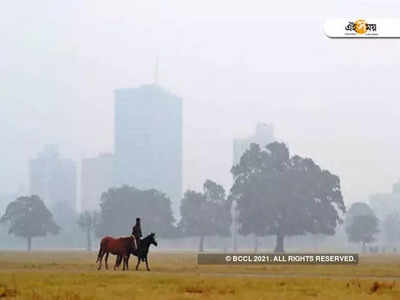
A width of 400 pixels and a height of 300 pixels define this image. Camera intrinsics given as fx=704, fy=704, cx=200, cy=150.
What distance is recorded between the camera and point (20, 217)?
416 feet

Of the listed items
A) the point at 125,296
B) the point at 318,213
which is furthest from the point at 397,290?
the point at 318,213

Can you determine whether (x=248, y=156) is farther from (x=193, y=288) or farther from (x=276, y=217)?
(x=193, y=288)

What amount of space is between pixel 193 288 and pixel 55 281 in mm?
6644

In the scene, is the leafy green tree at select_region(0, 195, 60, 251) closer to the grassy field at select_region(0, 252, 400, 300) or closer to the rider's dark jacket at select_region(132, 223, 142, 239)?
the rider's dark jacket at select_region(132, 223, 142, 239)

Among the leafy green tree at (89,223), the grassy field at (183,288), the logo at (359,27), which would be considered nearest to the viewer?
the grassy field at (183,288)

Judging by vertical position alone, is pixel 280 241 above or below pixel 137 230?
below

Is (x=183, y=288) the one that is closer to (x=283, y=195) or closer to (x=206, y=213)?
(x=283, y=195)

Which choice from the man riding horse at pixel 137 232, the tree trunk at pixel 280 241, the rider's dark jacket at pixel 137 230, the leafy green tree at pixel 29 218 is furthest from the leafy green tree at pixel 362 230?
the rider's dark jacket at pixel 137 230

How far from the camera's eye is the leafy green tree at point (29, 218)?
12625 centimetres

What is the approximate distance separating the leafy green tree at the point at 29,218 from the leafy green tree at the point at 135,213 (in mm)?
10454

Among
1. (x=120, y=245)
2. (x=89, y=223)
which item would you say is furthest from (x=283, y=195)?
(x=120, y=245)

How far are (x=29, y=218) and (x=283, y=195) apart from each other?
169 ft

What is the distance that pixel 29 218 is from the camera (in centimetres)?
12706

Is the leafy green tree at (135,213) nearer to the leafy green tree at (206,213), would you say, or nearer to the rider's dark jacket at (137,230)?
the leafy green tree at (206,213)
